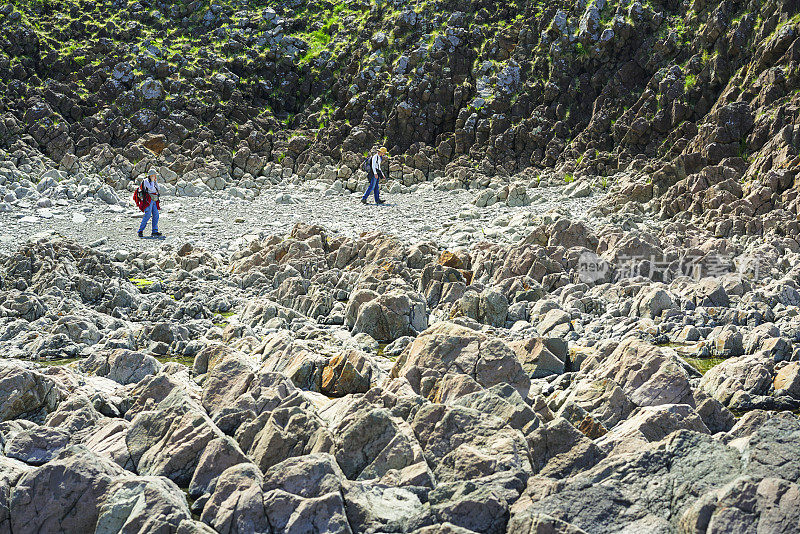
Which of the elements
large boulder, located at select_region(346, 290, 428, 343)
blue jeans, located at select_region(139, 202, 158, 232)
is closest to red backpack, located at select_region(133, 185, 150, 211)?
blue jeans, located at select_region(139, 202, 158, 232)

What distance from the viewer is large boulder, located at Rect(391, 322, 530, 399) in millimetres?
12680

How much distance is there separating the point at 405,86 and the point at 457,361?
3966 cm

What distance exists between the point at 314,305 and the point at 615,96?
31583 millimetres

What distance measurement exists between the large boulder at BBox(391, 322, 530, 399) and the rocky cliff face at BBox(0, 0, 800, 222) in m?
22.9

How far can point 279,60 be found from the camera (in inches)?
2211

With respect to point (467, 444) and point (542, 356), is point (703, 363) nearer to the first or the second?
point (542, 356)

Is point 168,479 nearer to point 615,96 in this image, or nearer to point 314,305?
point 314,305

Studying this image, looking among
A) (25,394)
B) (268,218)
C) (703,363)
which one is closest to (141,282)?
(25,394)

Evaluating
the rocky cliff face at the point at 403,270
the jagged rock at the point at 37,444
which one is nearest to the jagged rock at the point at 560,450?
the rocky cliff face at the point at 403,270

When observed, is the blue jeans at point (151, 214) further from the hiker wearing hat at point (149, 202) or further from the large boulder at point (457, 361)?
the large boulder at point (457, 361)

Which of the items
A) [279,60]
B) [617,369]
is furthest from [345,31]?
[617,369]

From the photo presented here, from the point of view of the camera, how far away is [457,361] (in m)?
13.1

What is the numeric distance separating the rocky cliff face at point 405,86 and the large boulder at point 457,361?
900 inches

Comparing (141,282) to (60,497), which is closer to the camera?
(60,497)
